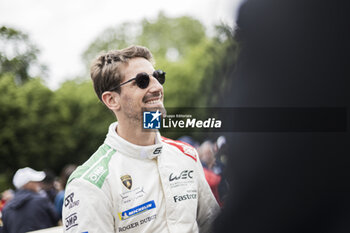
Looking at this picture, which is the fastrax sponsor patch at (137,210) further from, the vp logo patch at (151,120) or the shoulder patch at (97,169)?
the vp logo patch at (151,120)

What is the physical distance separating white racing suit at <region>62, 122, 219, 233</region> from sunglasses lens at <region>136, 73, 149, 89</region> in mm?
312

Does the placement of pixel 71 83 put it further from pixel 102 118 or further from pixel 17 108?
pixel 17 108

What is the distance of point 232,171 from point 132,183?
928 millimetres

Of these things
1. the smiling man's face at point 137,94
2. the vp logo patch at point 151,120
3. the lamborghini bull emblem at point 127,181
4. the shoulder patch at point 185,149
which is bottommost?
the lamborghini bull emblem at point 127,181

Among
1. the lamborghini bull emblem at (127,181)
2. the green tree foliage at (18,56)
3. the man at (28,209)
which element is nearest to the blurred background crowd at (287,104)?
the lamborghini bull emblem at (127,181)

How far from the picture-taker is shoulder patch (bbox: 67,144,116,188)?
2004mm

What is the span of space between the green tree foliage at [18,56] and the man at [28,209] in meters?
16.6

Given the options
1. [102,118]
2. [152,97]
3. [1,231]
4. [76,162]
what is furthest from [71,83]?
[152,97]

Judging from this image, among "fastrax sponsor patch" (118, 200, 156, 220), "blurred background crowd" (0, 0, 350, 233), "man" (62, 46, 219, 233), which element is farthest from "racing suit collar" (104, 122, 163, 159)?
"blurred background crowd" (0, 0, 350, 233)

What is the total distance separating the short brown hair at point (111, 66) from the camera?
7.49ft

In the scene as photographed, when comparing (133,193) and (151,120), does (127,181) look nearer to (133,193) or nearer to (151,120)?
(133,193)

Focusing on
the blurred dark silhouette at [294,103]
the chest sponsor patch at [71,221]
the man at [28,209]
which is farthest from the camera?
the man at [28,209]

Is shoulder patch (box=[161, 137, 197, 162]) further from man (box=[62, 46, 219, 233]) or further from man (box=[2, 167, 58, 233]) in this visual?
man (box=[2, 167, 58, 233])

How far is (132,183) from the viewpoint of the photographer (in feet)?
6.88
